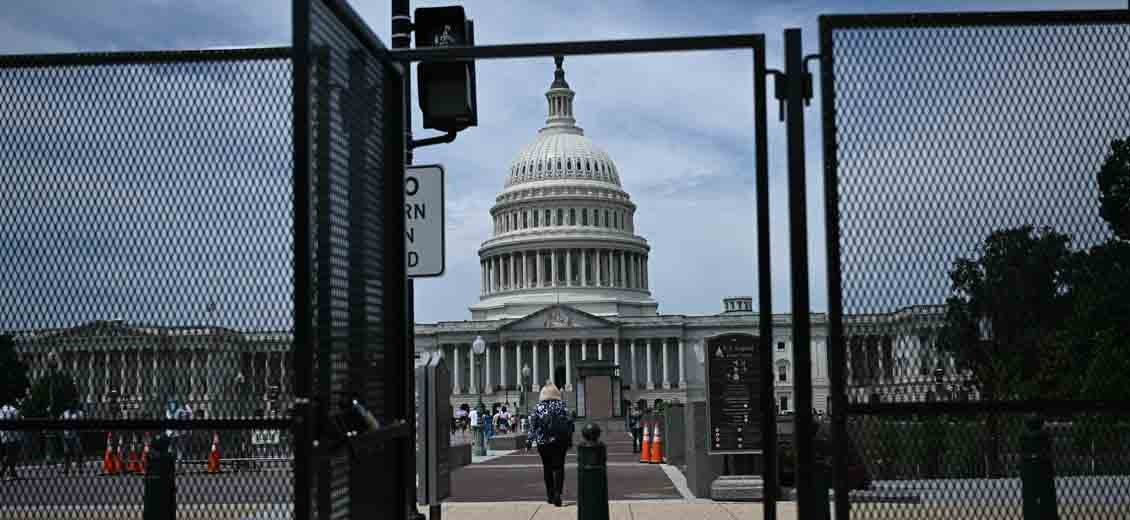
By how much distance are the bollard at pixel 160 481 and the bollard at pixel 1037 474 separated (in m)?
4.35

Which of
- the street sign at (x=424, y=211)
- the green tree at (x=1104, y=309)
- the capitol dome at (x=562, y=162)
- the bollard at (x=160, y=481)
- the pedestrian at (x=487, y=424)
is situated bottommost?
the pedestrian at (x=487, y=424)

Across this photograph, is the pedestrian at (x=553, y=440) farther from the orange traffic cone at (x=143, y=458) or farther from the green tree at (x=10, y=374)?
the green tree at (x=10, y=374)

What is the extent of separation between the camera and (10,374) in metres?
7.41

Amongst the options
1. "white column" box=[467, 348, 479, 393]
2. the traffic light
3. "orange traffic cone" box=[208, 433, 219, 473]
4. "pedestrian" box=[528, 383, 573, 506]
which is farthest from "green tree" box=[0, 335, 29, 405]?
"white column" box=[467, 348, 479, 393]

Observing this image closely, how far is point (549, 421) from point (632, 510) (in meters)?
2.31

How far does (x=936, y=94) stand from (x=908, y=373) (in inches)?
53.6

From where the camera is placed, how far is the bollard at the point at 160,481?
23.6 ft

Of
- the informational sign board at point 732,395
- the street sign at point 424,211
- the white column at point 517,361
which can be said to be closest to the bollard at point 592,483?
the street sign at point 424,211

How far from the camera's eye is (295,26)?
18.4 ft

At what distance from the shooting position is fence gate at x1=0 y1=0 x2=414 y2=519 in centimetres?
662

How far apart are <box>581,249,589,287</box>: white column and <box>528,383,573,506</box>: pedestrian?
438ft

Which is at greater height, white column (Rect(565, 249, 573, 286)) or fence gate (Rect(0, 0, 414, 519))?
white column (Rect(565, 249, 573, 286))

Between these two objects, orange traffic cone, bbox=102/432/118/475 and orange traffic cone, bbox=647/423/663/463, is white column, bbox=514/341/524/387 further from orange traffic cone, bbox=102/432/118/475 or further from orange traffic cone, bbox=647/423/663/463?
orange traffic cone, bbox=102/432/118/475

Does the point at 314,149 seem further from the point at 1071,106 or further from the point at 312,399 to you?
the point at 1071,106
